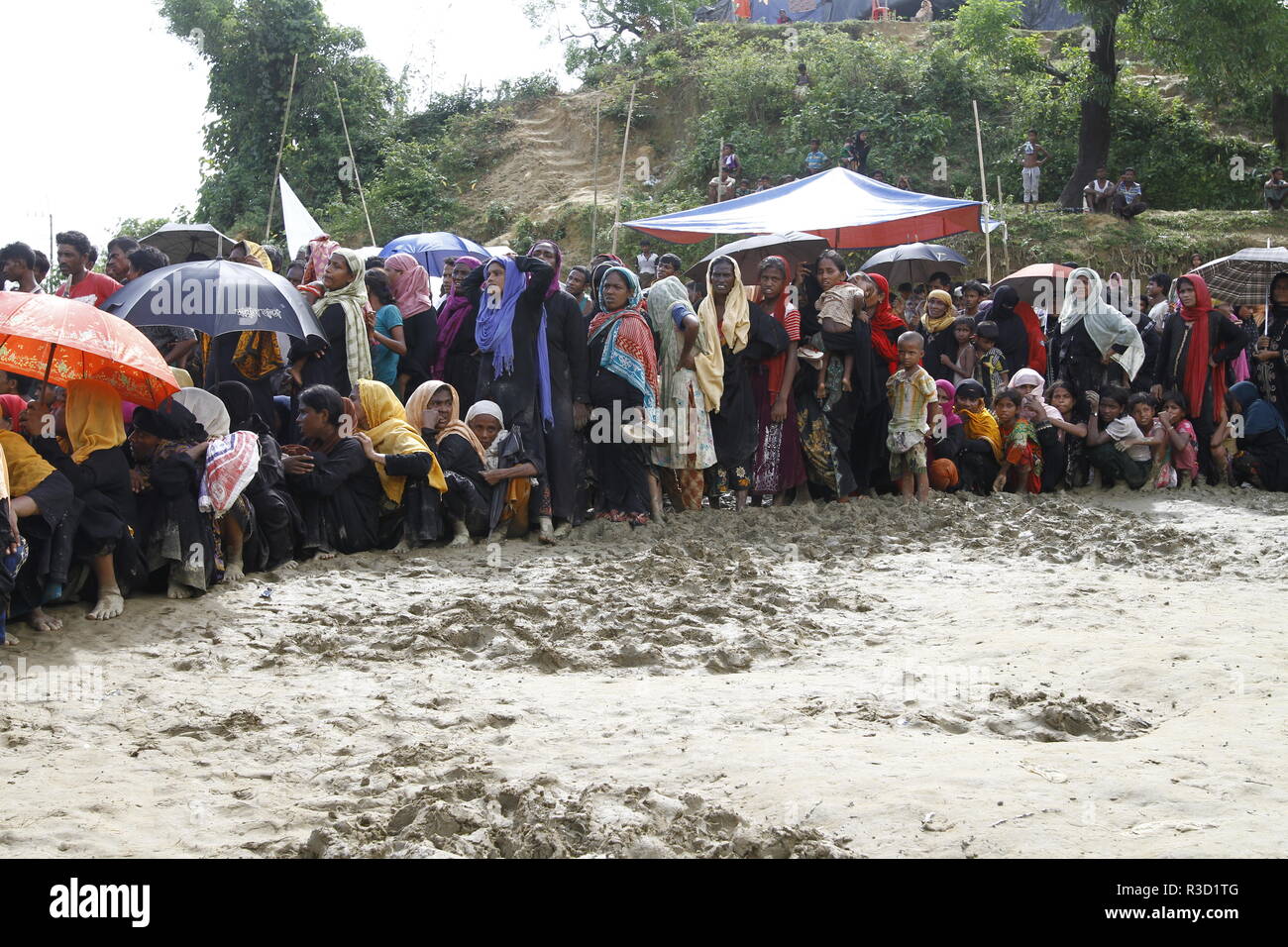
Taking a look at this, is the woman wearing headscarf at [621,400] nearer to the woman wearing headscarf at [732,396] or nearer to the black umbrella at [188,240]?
the woman wearing headscarf at [732,396]

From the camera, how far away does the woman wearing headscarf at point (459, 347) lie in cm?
736

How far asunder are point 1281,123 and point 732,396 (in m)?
15.7

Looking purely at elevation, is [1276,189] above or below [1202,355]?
above

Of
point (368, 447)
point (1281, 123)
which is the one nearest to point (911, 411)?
point (368, 447)

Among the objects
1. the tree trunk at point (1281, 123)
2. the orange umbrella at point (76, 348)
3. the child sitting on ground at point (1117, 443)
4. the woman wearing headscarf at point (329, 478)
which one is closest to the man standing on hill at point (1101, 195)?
the tree trunk at point (1281, 123)

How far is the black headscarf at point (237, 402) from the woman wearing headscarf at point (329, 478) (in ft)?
0.88

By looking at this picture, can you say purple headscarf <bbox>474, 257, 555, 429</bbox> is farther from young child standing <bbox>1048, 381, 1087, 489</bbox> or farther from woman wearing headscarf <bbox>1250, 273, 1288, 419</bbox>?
woman wearing headscarf <bbox>1250, 273, 1288, 419</bbox>

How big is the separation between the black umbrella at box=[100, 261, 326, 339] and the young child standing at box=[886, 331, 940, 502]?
377 cm

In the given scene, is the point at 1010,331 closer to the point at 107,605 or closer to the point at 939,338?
the point at 939,338

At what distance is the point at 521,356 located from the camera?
6918mm

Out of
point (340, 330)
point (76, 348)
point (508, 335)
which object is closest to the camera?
point (76, 348)
